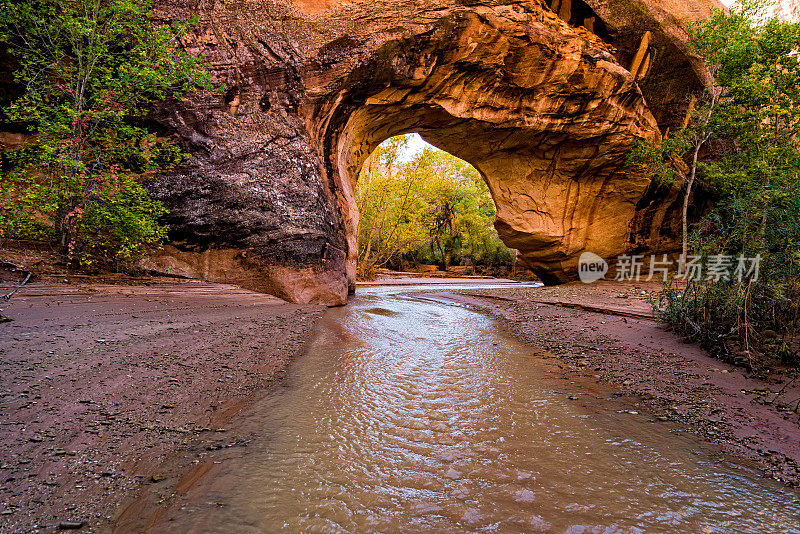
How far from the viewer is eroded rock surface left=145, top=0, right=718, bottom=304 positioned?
699 centimetres

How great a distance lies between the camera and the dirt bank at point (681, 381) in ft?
7.54

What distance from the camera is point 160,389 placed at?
2510mm

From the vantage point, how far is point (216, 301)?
19.0 ft

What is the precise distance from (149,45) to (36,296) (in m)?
4.82

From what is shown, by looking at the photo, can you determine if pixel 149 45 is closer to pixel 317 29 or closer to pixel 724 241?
pixel 317 29

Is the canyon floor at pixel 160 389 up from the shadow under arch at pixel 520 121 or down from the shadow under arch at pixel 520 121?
down

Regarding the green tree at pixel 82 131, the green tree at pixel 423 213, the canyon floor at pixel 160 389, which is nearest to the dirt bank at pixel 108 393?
the canyon floor at pixel 160 389

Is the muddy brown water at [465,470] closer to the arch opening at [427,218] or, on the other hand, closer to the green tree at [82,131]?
the green tree at [82,131]

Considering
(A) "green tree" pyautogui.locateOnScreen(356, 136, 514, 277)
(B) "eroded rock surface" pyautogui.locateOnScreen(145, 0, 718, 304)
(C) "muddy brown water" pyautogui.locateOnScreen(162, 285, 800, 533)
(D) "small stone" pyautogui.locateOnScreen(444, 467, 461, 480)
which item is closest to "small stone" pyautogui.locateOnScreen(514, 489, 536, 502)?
(C) "muddy brown water" pyautogui.locateOnScreen(162, 285, 800, 533)

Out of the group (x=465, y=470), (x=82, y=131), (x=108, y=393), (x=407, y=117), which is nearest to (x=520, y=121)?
(x=407, y=117)

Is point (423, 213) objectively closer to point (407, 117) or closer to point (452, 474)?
point (407, 117)

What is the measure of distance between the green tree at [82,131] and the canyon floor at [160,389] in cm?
91

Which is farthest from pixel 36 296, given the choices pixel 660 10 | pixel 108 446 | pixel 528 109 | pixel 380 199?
pixel 660 10

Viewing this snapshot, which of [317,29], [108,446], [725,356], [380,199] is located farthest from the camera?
[380,199]
